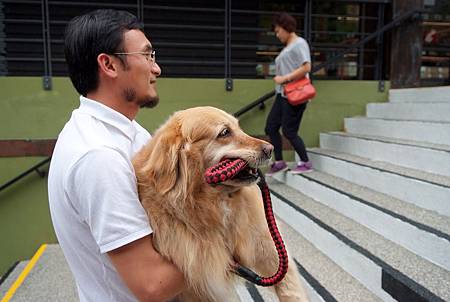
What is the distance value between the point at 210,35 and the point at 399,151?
3.74 meters

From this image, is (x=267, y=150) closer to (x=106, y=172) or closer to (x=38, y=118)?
(x=106, y=172)

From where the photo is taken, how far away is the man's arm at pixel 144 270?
1.02m

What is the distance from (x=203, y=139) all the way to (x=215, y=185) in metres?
0.18

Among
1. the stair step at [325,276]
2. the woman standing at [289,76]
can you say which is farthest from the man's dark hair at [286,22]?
the stair step at [325,276]

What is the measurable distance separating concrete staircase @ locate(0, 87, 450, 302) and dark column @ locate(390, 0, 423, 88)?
0.45 meters

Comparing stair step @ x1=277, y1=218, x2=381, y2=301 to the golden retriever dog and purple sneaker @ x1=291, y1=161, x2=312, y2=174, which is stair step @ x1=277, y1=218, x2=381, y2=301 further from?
purple sneaker @ x1=291, y1=161, x2=312, y2=174

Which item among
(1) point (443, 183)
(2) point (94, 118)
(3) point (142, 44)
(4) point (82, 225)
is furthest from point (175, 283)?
(1) point (443, 183)

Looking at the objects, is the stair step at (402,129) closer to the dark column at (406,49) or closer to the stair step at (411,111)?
the stair step at (411,111)

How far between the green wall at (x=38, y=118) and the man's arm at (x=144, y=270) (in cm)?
417

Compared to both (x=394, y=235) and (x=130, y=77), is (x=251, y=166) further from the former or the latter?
(x=394, y=235)

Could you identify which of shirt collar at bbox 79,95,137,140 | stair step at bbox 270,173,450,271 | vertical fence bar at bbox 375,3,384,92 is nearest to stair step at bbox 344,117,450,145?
vertical fence bar at bbox 375,3,384,92

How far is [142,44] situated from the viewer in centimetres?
125

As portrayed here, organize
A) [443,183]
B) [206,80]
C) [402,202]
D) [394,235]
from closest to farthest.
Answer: [394,235], [443,183], [402,202], [206,80]

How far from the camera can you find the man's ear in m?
1.20
